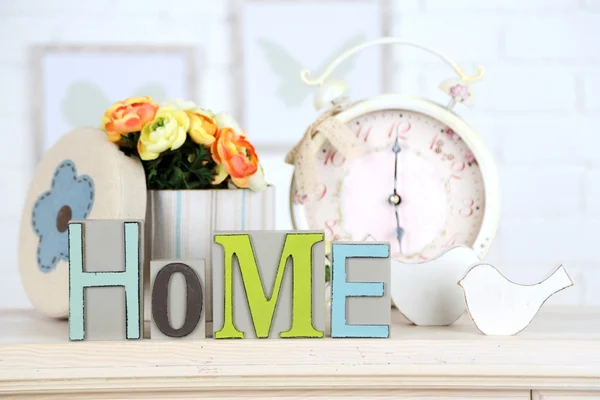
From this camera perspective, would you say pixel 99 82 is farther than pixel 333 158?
Yes

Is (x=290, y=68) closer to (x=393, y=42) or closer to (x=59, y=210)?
(x=393, y=42)

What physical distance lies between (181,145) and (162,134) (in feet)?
0.15

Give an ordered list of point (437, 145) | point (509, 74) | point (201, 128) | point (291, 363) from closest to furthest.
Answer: point (291, 363) < point (201, 128) < point (437, 145) < point (509, 74)

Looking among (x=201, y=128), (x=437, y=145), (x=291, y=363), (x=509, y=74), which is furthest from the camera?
(x=509, y=74)

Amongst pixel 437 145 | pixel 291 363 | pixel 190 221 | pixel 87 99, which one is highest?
pixel 87 99

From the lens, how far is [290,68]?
1.52 m

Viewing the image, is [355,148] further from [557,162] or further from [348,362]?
[557,162]

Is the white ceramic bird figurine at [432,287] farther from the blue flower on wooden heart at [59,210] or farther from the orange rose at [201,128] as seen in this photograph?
the blue flower on wooden heart at [59,210]

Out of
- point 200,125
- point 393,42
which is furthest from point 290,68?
point 200,125

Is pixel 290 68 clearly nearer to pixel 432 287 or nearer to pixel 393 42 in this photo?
pixel 393 42

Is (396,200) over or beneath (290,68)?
beneath

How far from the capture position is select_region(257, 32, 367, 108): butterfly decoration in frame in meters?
1.51

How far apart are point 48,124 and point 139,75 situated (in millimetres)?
231

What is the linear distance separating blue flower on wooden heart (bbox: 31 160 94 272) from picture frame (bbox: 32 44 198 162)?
2.09 feet
